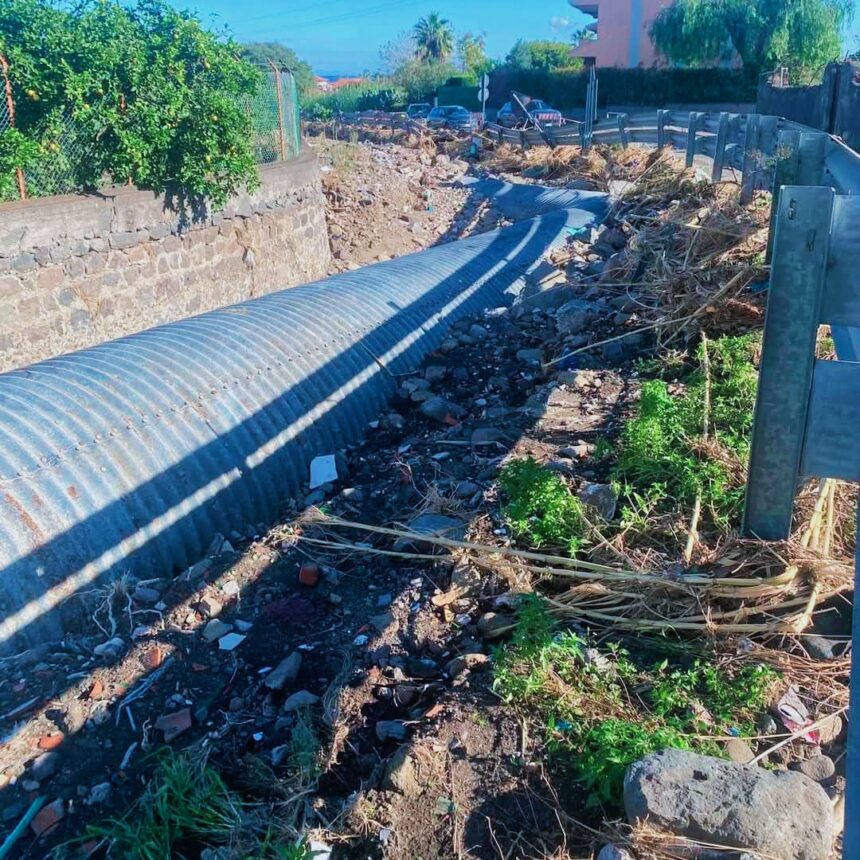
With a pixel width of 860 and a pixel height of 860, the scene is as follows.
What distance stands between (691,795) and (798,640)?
97 cm

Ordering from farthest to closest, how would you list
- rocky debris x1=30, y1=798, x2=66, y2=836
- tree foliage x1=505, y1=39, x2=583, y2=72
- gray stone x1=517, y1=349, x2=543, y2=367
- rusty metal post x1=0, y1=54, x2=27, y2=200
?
tree foliage x1=505, y1=39, x2=583, y2=72, rusty metal post x1=0, y1=54, x2=27, y2=200, gray stone x1=517, y1=349, x2=543, y2=367, rocky debris x1=30, y1=798, x2=66, y2=836

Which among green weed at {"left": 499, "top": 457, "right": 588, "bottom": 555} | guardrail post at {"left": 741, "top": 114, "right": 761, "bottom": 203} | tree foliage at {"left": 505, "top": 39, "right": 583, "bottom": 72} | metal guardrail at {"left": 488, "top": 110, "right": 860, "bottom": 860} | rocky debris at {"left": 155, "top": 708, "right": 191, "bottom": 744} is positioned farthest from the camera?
tree foliage at {"left": 505, "top": 39, "right": 583, "bottom": 72}

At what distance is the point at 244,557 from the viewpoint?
4.48 metres

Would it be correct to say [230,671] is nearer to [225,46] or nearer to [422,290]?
[422,290]

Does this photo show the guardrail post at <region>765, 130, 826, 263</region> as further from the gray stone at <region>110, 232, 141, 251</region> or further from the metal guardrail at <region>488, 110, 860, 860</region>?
the gray stone at <region>110, 232, 141, 251</region>

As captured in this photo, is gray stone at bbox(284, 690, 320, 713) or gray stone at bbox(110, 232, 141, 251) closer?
gray stone at bbox(284, 690, 320, 713)

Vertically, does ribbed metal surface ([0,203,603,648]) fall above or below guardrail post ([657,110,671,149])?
below

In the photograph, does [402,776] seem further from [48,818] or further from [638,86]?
[638,86]

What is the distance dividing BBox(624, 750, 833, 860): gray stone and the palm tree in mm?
84955

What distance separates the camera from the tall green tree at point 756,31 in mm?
40812

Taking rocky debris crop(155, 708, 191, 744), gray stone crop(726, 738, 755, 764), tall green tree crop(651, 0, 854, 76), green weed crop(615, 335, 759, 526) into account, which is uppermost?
tall green tree crop(651, 0, 854, 76)

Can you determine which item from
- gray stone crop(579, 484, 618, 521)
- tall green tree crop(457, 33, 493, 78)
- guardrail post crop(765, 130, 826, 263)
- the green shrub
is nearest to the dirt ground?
gray stone crop(579, 484, 618, 521)

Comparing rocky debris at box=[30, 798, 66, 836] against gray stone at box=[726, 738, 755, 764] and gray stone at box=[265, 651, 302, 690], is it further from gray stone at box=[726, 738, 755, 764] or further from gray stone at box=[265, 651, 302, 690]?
gray stone at box=[726, 738, 755, 764]

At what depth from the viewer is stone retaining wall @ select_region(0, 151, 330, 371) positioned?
8125 millimetres
